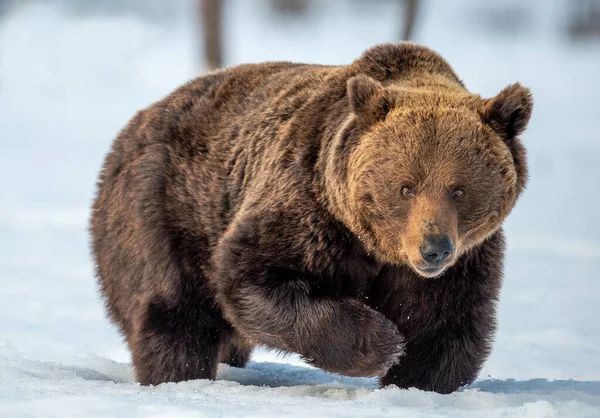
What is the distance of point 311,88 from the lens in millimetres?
5688

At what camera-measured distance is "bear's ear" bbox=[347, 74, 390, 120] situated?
4941mm

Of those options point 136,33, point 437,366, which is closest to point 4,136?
point 136,33

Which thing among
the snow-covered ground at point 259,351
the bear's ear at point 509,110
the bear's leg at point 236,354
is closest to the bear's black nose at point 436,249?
the snow-covered ground at point 259,351

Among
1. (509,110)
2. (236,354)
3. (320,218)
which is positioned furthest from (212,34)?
(509,110)

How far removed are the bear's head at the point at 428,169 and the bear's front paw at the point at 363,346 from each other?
0.32m

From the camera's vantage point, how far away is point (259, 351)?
7809 mm

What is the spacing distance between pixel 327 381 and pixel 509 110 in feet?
6.88

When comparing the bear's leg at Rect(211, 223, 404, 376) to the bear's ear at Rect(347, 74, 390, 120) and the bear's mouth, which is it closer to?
the bear's mouth

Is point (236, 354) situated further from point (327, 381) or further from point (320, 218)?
point (320, 218)

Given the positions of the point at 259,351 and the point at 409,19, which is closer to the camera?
the point at 259,351

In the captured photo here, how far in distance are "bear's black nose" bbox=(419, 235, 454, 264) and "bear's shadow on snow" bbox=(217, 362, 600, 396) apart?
2.97 feet

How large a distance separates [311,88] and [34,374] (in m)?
2.09

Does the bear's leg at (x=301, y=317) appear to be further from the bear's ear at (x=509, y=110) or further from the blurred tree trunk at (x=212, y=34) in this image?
the blurred tree trunk at (x=212, y=34)

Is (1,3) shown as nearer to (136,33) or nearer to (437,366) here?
(136,33)
